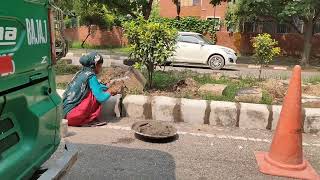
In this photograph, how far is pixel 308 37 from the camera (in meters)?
19.1

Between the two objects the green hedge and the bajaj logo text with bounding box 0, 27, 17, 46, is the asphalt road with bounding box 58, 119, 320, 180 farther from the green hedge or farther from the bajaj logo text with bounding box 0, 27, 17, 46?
the green hedge

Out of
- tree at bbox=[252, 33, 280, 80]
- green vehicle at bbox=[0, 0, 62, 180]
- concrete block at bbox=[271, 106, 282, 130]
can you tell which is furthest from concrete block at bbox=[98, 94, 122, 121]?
tree at bbox=[252, 33, 280, 80]

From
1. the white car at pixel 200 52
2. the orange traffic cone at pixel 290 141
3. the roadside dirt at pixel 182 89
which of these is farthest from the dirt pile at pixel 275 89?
the white car at pixel 200 52

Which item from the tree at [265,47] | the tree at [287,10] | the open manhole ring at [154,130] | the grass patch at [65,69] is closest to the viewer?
the open manhole ring at [154,130]

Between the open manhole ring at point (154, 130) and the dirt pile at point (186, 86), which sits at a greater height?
the dirt pile at point (186, 86)

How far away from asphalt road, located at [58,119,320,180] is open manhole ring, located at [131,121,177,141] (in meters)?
0.09

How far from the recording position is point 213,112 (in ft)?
20.3

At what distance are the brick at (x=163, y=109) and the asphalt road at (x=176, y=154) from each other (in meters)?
0.23

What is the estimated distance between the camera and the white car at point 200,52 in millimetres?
15438

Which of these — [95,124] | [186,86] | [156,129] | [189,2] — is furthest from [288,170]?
[189,2]

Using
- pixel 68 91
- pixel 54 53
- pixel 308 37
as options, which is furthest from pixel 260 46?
pixel 308 37

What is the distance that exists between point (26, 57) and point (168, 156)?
273 cm

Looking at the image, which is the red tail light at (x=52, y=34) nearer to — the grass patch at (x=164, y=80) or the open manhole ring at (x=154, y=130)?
the open manhole ring at (x=154, y=130)

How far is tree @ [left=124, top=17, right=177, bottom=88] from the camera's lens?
7195mm
